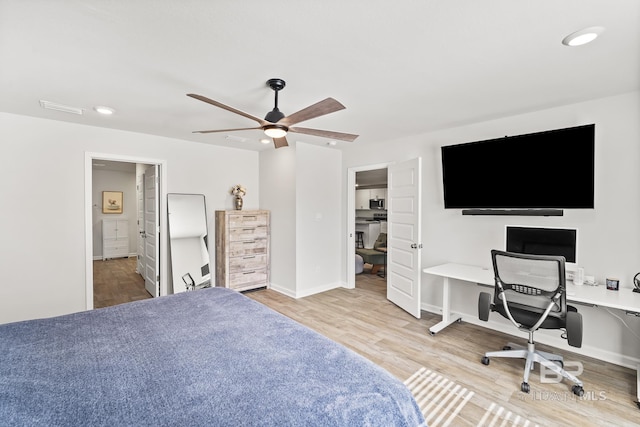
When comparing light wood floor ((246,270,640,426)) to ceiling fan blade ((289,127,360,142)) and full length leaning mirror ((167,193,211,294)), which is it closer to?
full length leaning mirror ((167,193,211,294))

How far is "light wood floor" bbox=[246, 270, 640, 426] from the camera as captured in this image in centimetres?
200

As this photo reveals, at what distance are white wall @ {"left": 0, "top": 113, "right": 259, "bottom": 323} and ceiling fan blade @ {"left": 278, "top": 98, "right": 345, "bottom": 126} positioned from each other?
2.93 metres

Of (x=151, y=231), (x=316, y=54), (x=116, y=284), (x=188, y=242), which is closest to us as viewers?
(x=316, y=54)

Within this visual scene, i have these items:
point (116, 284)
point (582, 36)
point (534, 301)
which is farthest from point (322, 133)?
point (116, 284)

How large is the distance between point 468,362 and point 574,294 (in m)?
1.06

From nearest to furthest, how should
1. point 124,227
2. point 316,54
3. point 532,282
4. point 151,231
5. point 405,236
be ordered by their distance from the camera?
point 316,54
point 532,282
point 405,236
point 151,231
point 124,227

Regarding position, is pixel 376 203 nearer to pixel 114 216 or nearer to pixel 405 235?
pixel 405 235

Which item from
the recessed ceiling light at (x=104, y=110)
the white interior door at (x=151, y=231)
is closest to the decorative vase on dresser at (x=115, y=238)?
the white interior door at (x=151, y=231)

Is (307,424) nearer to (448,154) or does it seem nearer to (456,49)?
(456,49)

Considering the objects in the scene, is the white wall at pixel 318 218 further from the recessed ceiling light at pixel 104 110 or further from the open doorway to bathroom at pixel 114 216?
the open doorway to bathroom at pixel 114 216

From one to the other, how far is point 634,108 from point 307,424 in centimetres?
359

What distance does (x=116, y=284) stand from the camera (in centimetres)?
523

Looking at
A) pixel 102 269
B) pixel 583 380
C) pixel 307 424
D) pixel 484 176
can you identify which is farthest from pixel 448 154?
pixel 102 269

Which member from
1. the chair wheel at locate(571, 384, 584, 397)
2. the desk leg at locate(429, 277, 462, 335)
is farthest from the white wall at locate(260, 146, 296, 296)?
the chair wheel at locate(571, 384, 584, 397)
